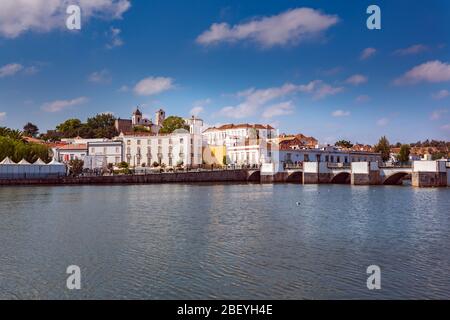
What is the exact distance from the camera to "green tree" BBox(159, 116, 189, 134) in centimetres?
13888

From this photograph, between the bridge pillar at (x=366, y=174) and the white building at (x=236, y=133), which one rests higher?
the white building at (x=236, y=133)

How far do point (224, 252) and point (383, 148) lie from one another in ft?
346

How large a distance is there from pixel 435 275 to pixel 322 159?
288 feet

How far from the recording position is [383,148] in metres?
120

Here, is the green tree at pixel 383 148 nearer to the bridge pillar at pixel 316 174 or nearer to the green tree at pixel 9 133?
the bridge pillar at pixel 316 174

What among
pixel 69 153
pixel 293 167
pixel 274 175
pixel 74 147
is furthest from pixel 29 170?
pixel 293 167

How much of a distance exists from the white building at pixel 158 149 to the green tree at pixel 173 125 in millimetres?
25653

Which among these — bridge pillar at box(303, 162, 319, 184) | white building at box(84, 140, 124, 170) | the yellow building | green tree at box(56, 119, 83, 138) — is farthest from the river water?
green tree at box(56, 119, 83, 138)

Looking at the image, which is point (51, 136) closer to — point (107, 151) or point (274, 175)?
point (107, 151)

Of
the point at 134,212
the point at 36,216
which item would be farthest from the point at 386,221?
the point at 36,216

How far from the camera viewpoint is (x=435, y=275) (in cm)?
1830

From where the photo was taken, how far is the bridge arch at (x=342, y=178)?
276 feet

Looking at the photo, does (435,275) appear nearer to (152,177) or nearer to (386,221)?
(386,221)

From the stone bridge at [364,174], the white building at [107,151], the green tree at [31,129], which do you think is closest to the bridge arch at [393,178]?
the stone bridge at [364,174]
